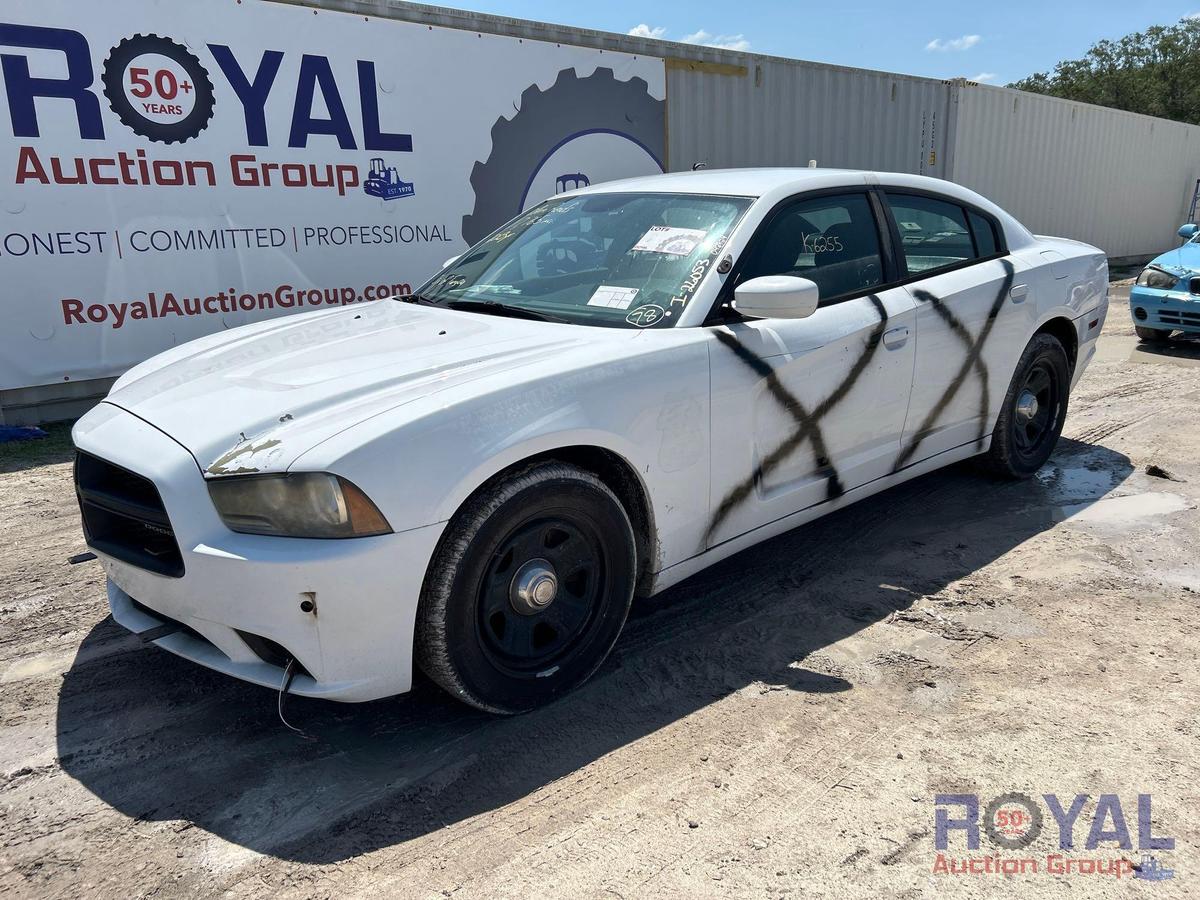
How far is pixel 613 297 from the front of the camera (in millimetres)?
3154

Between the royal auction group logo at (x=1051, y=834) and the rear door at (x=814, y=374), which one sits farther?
the rear door at (x=814, y=374)

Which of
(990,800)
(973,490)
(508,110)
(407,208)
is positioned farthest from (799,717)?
(508,110)

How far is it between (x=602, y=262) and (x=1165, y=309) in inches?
295

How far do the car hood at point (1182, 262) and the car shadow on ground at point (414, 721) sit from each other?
6.43 meters

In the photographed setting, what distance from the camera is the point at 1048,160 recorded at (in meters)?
16.2

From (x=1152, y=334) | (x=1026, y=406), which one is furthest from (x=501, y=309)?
(x=1152, y=334)

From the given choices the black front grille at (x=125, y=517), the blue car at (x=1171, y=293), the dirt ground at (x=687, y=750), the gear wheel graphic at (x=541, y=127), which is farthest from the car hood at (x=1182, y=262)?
the black front grille at (x=125, y=517)

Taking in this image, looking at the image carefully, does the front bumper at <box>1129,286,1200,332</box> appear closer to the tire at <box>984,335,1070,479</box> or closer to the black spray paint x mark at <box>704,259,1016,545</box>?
the tire at <box>984,335,1070,479</box>

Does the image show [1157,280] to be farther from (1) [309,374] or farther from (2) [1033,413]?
(1) [309,374]

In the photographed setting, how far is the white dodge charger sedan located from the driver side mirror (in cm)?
1

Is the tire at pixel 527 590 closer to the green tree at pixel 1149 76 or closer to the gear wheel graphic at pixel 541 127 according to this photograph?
the gear wheel graphic at pixel 541 127

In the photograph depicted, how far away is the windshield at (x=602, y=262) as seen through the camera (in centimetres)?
312

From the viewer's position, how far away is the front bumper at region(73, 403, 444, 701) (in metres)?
2.24

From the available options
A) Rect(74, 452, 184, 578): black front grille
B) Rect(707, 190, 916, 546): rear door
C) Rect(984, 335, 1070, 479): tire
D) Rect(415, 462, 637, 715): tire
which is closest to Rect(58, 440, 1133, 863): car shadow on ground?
Rect(415, 462, 637, 715): tire
